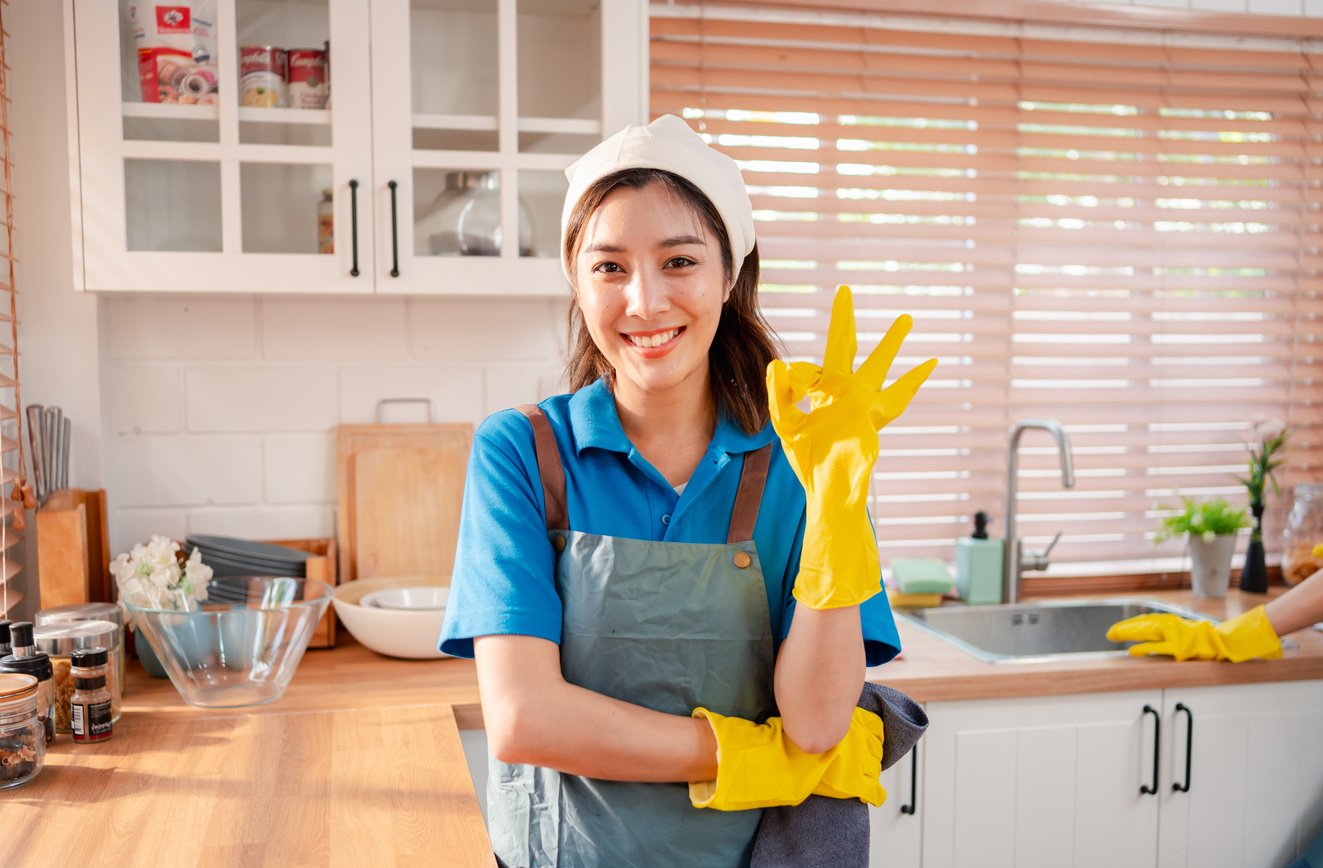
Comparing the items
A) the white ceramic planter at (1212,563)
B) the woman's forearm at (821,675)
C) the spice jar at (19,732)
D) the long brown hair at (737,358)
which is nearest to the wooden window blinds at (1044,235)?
the white ceramic planter at (1212,563)

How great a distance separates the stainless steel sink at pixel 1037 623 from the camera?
8.36 ft

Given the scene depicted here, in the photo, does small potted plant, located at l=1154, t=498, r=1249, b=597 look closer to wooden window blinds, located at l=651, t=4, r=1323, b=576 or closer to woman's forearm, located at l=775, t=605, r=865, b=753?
wooden window blinds, located at l=651, t=4, r=1323, b=576

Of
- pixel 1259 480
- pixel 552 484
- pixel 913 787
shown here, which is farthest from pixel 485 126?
pixel 1259 480

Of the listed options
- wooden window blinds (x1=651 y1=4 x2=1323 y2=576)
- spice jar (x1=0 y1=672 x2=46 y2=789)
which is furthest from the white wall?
→ spice jar (x1=0 y1=672 x2=46 y2=789)

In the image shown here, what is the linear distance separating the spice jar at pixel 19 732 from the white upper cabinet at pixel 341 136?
79cm

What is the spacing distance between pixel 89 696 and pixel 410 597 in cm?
68

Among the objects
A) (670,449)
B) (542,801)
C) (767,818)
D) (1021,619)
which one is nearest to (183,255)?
(670,449)

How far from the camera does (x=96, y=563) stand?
7.09ft

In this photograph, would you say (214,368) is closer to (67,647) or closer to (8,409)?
(8,409)

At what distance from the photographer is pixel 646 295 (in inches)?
51.2

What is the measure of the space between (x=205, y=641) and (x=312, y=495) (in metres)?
0.58

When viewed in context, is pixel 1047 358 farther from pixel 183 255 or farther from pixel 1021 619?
pixel 183 255

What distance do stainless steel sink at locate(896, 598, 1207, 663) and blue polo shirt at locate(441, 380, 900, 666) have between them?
1.19 meters

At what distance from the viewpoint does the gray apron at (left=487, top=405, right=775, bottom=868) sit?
1.35m
